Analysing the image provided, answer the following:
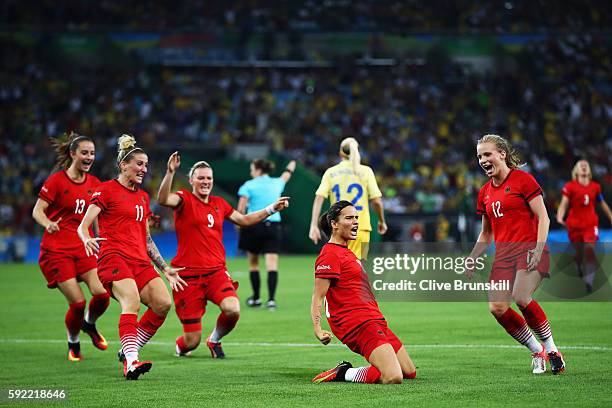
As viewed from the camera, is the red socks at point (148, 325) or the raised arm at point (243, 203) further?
the raised arm at point (243, 203)

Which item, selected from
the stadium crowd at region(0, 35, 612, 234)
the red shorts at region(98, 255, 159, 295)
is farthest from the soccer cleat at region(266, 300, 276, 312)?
the stadium crowd at region(0, 35, 612, 234)

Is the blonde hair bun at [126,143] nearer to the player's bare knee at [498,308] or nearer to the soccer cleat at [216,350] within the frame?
the soccer cleat at [216,350]

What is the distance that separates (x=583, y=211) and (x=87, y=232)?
11.2 m

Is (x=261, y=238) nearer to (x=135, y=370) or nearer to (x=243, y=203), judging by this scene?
(x=243, y=203)

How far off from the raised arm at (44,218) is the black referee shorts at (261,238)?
6.02 meters

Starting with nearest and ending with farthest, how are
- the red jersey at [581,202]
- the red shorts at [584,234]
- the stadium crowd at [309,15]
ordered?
1. the red jersey at [581,202]
2. the red shorts at [584,234]
3. the stadium crowd at [309,15]

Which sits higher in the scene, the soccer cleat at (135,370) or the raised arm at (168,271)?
the raised arm at (168,271)

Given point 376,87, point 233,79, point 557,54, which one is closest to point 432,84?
point 376,87

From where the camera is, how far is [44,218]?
35.1 ft

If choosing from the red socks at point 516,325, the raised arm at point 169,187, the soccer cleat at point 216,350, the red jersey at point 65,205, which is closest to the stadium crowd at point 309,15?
the red jersey at point 65,205

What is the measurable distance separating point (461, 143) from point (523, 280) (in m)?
29.8

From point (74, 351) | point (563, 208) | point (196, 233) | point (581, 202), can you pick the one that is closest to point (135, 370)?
point (196, 233)

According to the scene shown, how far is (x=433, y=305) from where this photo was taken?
1734cm

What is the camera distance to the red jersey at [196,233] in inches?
413
